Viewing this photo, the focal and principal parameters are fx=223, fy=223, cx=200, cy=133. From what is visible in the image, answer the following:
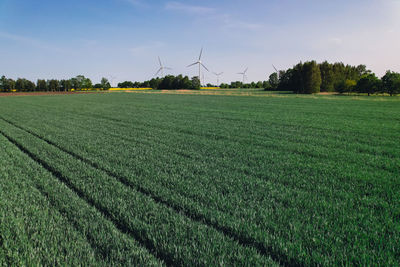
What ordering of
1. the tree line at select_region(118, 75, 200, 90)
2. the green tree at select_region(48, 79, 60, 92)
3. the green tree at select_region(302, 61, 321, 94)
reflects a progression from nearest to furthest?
the green tree at select_region(302, 61, 321, 94) → the tree line at select_region(118, 75, 200, 90) → the green tree at select_region(48, 79, 60, 92)

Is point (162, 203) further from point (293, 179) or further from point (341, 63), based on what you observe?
point (341, 63)

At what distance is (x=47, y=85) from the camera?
489ft

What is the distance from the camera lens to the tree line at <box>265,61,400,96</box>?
197ft

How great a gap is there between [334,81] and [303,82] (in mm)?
19514

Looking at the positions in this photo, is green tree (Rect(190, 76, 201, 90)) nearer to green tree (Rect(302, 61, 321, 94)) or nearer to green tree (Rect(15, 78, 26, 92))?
green tree (Rect(302, 61, 321, 94))

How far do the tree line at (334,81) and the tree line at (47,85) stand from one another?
124948mm

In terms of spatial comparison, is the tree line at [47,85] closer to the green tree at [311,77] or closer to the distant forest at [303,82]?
the distant forest at [303,82]

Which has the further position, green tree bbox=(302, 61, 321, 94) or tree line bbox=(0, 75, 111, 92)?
tree line bbox=(0, 75, 111, 92)

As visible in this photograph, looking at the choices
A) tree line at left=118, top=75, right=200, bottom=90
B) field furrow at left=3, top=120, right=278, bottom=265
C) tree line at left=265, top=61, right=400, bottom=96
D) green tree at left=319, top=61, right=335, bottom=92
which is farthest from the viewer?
tree line at left=118, top=75, right=200, bottom=90

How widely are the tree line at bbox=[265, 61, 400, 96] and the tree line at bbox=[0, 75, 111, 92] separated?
12495 cm

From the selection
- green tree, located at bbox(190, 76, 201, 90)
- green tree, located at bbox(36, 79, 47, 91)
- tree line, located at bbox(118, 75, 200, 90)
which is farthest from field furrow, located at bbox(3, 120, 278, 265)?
green tree, located at bbox(36, 79, 47, 91)

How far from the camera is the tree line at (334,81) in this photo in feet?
197

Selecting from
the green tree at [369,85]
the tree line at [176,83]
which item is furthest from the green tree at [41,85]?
the green tree at [369,85]

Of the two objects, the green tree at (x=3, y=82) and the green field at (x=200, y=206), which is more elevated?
the green tree at (x=3, y=82)
